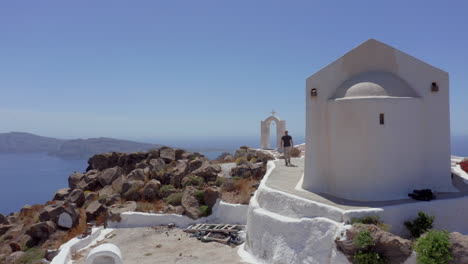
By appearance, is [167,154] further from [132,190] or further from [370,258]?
[370,258]

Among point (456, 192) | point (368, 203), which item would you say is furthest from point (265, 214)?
point (456, 192)

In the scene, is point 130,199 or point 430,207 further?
point 130,199

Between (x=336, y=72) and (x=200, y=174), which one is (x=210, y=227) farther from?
(x=336, y=72)

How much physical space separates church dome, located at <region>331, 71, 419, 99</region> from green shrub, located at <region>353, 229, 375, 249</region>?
4.47 meters

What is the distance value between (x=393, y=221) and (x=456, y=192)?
11.3 feet

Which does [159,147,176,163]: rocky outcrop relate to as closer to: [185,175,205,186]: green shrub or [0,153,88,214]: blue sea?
[185,175,205,186]: green shrub

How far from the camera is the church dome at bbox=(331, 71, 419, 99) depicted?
10391 millimetres

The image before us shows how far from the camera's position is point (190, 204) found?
1470cm

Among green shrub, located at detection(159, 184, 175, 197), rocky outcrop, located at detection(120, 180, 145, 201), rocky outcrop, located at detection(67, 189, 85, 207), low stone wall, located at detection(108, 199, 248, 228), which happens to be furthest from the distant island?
low stone wall, located at detection(108, 199, 248, 228)

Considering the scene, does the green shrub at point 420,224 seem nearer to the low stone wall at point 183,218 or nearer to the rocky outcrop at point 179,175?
the low stone wall at point 183,218

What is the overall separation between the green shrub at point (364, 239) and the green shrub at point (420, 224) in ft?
6.13

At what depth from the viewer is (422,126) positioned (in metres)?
10.6

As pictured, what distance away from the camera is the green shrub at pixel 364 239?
25.7ft

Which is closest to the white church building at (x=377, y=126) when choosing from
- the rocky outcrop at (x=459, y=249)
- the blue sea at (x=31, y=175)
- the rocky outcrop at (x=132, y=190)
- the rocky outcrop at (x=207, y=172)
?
the rocky outcrop at (x=459, y=249)
